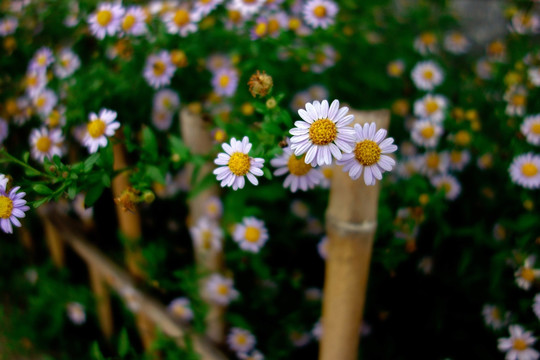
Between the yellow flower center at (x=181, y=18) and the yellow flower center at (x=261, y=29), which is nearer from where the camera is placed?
the yellow flower center at (x=261, y=29)

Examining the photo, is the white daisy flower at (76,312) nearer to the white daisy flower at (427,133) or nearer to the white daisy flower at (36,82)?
the white daisy flower at (36,82)

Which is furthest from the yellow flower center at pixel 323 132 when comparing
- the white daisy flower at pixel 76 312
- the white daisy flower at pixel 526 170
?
the white daisy flower at pixel 76 312

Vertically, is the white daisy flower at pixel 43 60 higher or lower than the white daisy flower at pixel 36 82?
higher

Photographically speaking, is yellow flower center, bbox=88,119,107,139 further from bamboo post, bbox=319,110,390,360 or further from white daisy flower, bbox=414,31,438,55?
white daisy flower, bbox=414,31,438,55

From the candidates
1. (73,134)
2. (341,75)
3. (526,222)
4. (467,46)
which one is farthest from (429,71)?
(73,134)

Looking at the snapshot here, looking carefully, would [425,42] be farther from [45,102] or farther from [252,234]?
[45,102]

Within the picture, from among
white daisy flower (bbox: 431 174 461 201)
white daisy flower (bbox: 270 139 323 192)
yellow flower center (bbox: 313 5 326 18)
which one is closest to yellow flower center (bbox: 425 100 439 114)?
white daisy flower (bbox: 431 174 461 201)

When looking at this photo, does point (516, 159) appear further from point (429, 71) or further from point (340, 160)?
point (340, 160)
